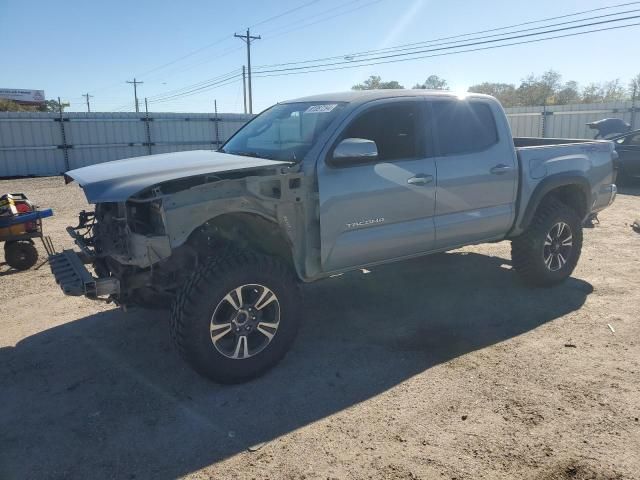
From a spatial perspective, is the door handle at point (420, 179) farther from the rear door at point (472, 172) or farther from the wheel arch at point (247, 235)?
Result: the wheel arch at point (247, 235)

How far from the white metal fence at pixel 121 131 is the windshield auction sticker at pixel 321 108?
1694 centimetres

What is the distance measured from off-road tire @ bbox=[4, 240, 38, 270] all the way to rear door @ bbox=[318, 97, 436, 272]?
14.3 feet

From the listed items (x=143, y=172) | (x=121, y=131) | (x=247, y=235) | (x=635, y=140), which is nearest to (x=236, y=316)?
(x=247, y=235)

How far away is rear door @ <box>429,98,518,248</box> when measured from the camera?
4723 mm

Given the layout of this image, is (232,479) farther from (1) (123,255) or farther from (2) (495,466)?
(1) (123,255)

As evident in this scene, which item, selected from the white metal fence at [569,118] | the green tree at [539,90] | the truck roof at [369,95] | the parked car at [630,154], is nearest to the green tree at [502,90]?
the green tree at [539,90]

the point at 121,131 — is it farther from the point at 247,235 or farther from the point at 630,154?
the point at 247,235

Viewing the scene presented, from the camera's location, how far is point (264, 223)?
12.8ft

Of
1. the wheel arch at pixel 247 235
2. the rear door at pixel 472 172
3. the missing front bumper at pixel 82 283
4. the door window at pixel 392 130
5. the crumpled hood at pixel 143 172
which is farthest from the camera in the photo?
the rear door at pixel 472 172

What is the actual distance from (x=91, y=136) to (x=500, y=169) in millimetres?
18266

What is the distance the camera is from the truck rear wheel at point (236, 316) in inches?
138

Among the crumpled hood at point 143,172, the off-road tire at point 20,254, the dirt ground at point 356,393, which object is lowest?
the dirt ground at point 356,393

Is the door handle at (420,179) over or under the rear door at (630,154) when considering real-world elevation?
over

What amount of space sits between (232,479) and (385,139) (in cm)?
290
